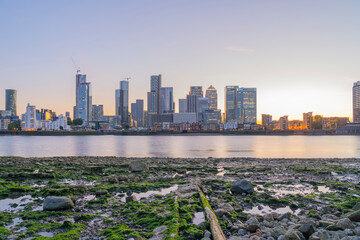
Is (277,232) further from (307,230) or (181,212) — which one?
(181,212)

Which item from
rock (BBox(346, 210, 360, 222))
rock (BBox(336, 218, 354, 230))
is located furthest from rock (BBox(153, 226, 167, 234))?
rock (BBox(346, 210, 360, 222))

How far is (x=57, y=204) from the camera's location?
35.8ft

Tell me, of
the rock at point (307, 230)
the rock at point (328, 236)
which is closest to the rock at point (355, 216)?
the rock at point (307, 230)

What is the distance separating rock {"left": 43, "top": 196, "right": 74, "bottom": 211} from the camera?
425 inches

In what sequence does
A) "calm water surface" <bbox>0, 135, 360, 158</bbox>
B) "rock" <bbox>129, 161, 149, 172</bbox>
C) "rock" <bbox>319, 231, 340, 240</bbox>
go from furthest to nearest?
"calm water surface" <bbox>0, 135, 360, 158</bbox>
"rock" <bbox>129, 161, 149, 172</bbox>
"rock" <bbox>319, 231, 340, 240</bbox>

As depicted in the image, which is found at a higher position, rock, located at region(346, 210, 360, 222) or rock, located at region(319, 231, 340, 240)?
rock, located at region(319, 231, 340, 240)

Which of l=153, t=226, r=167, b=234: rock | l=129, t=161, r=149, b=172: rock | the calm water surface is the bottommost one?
the calm water surface

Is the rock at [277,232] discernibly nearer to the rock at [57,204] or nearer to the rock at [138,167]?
the rock at [57,204]

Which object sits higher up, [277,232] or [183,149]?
[277,232]

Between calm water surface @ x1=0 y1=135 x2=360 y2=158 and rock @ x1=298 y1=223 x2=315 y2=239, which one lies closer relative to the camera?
rock @ x1=298 y1=223 x2=315 y2=239

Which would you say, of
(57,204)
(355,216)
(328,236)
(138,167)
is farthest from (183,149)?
(328,236)

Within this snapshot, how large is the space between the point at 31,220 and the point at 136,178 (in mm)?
9026

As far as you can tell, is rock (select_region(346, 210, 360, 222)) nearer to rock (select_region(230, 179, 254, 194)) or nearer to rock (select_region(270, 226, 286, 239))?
rock (select_region(270, 226, 286, 239))

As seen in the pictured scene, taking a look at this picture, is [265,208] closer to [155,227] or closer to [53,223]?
[155,227]
